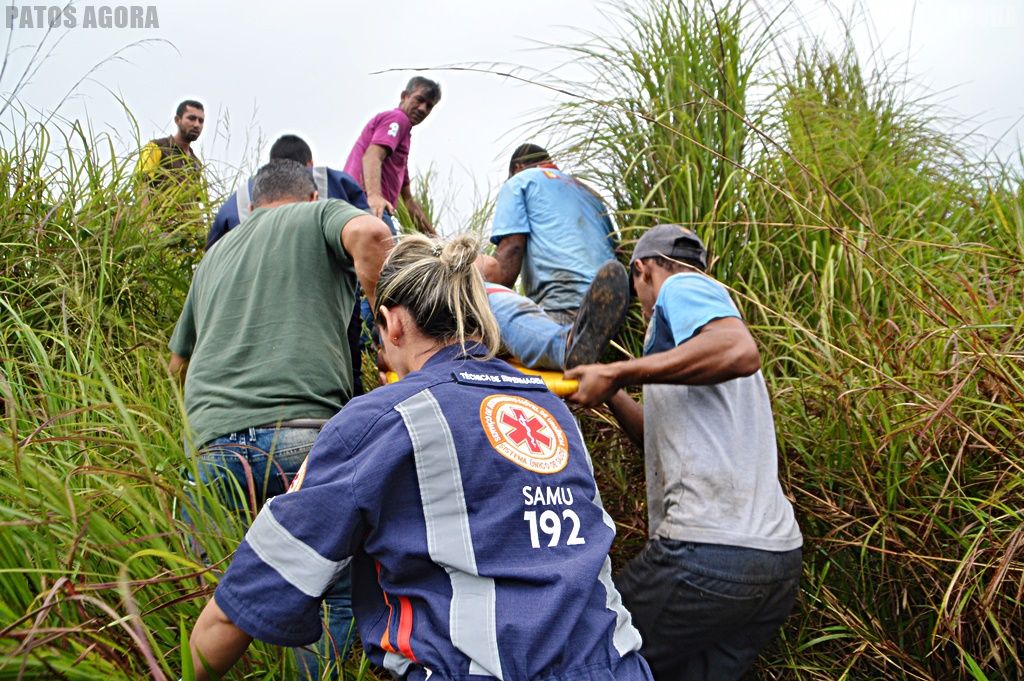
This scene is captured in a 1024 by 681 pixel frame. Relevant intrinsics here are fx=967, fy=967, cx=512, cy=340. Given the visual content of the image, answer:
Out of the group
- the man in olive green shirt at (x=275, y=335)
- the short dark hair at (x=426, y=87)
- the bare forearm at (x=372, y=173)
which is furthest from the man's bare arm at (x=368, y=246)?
the short dark hair at (x=426, y=87)

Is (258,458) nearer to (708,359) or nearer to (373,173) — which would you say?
(708,359)

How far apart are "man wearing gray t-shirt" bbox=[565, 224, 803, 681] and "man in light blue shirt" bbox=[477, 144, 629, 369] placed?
689 mm

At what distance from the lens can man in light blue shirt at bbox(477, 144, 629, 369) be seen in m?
3.79

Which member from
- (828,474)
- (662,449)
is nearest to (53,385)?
(662,449)

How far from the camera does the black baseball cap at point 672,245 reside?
Result: 129 inches

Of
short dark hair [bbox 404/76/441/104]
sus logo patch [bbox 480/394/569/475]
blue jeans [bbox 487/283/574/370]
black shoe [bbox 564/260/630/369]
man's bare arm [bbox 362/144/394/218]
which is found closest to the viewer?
sus logo patch [bbox 480/394/569/475]

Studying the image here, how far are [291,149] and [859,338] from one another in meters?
2.60

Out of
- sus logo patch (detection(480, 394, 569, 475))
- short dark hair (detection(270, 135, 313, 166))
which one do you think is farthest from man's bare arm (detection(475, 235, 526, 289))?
sus logo patch (detection(480, 394, 569, 475))

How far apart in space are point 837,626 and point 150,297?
304 centimetres

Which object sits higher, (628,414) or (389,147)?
(389,147)

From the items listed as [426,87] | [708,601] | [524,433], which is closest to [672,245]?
[708,601]

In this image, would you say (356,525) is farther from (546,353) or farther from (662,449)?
(546,353)

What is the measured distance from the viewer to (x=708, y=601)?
2844 millimetres

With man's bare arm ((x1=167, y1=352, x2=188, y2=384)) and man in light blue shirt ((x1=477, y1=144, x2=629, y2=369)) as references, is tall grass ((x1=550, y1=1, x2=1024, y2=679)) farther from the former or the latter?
man's bare arm ((x1=167, y1=352, x2=188, y2=384))
